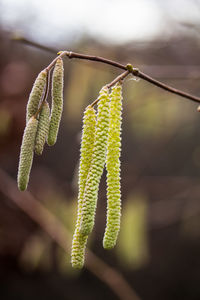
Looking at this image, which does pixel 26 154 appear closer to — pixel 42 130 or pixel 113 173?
pixel 42 130

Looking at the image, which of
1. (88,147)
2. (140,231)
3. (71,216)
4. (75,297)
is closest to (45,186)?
(71,216)

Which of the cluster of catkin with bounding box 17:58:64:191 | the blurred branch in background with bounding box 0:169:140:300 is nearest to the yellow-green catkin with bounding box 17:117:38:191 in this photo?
the cluster of catkin with bounding box 17:58:64:191

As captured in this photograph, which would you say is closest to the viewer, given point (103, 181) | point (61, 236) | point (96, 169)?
point (96, 169)

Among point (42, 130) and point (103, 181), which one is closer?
point (42, 130)

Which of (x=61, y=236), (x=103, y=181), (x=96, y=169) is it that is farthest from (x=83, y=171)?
(x=103, y=181)

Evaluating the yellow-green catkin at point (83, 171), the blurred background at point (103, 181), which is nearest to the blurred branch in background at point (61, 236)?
the blurred background at point (103, 181)

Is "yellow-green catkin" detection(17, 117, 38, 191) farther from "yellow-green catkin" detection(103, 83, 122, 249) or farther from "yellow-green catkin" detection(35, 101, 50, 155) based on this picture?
"yellow-green catkin" detection(103, 83, 122, 249)

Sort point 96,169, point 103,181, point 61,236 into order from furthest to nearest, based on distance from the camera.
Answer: point 103,181 → point 61,236 → point 96,169
